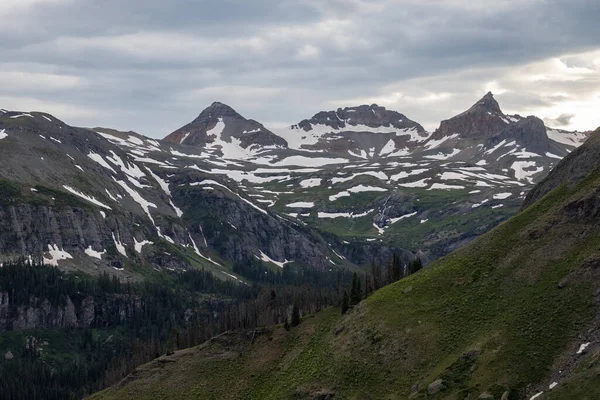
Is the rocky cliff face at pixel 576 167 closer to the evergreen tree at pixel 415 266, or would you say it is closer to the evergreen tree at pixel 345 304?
the evergreen tree at pixel 415 266

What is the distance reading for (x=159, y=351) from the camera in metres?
166

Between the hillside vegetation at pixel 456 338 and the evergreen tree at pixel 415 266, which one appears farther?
the evergreen tree at pixel 415 266

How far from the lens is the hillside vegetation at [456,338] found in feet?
301

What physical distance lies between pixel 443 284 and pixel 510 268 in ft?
40.0

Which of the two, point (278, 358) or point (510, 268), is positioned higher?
point (510, 268)

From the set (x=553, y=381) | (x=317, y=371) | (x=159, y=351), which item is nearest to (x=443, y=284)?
(x=317, y=371)

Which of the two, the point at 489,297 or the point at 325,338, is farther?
the point at 325,338

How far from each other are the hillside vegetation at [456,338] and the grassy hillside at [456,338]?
21 cm

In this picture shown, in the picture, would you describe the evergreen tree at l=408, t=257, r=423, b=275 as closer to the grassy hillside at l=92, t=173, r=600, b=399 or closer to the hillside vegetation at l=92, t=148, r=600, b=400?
the grassy hillside at l=92, t=173, r=600, b=399

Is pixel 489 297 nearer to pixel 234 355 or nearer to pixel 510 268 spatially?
pixel 510 268

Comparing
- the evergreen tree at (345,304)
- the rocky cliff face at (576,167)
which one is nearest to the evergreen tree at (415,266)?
the evergreen tree at (345,304)

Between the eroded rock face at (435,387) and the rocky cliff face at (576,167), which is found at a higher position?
the rocky cliff face at (576,167)

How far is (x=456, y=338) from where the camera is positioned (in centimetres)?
10412

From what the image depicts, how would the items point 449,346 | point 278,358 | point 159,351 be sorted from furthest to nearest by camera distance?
point 159,351 < point 278,358 < point 449,346
